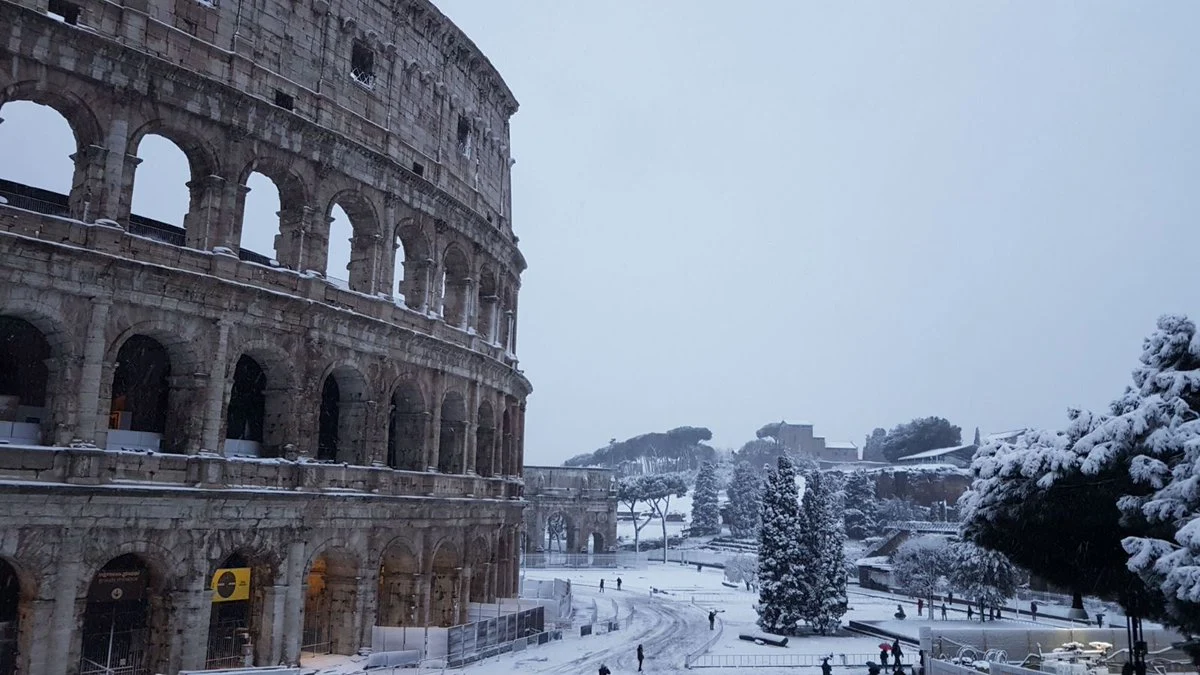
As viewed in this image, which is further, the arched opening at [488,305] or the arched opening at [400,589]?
the arched opening at [488,305]

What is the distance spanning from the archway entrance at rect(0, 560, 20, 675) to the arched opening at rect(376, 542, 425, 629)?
941 centimetres

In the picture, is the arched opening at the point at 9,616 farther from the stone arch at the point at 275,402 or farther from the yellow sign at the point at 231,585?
the stone arch at the point at 275,402

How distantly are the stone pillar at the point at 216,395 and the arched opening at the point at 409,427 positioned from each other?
22.1 ft

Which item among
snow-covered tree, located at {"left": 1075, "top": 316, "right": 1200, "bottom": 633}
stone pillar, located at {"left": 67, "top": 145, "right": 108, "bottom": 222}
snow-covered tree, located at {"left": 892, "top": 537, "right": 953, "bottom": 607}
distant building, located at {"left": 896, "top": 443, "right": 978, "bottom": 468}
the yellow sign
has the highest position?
stone pillar, located at {"left": 67, "top": 145, "right": 108, "bottom": 222}

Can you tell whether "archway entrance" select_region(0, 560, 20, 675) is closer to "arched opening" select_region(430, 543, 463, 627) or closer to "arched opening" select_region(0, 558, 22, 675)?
"arched opening" select_region(0, 558, 22, 675)

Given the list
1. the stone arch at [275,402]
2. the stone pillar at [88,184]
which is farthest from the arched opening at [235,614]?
the stone pillar at [88,184]

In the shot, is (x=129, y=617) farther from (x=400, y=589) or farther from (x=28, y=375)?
(x=400, y=589)

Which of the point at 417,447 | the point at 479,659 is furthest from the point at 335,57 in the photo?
the point at 479,659

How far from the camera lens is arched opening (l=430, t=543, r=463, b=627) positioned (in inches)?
1111

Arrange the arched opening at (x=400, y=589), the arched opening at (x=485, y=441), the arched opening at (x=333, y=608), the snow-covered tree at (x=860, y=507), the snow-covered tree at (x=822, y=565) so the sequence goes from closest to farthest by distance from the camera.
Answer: the arched opening at (x=333, y=608)
the arched opening at (x=400, y=589)
the arched opening at (x=485, y=441)
the snow-covered tree at (x=822, y=565)
the snow-covered tree at (x=860, y=507)

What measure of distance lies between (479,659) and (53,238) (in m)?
15.7

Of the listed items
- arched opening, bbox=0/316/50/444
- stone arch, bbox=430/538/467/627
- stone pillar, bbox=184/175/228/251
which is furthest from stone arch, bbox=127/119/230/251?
stone arch, bbox=430/538/467/627

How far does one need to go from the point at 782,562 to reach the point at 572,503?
32760 mm

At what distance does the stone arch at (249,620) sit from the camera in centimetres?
2134
